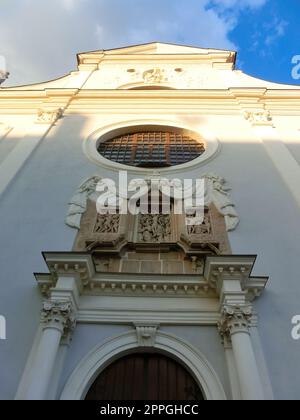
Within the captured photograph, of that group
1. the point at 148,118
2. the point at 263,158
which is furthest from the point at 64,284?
the point at 148,118

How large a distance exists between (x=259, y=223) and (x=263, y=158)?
2.85m

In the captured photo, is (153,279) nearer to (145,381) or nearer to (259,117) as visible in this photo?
(145,381)

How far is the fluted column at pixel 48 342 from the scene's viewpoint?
196 inches

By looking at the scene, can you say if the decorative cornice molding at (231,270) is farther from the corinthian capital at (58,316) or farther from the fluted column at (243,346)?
the corinthian capital at (58,316)

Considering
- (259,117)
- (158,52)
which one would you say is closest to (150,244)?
(259,117)

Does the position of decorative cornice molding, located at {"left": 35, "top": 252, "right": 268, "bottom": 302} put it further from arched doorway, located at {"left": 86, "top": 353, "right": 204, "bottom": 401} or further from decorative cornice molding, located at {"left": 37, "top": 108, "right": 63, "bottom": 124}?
decorative cornice molding, located at {"left": 37, "top": 108, "right": 63, "bottom": 124}

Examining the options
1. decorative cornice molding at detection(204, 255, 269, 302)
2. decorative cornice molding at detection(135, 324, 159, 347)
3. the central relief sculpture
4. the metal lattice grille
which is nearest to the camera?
decorative cornice molding at detection(135, 324, 159, 347)

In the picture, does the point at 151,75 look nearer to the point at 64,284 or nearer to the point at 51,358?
the point at 64,284

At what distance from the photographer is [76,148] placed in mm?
10977

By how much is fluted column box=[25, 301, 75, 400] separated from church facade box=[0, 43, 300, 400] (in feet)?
0.08

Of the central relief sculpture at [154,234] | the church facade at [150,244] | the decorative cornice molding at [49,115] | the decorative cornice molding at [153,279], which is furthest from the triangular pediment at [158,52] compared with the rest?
the decorative cornice molding at [153,279]

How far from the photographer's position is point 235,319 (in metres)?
5.71

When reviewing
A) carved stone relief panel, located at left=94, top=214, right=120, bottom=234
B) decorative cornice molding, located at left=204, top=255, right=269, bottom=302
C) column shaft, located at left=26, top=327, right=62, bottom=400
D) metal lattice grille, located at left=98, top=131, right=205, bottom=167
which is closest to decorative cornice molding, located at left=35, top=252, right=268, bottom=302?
decorative cornice molding, located at left=204, top=255, right=269, bottom=302

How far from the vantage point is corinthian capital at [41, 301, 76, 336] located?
575 centimetres
